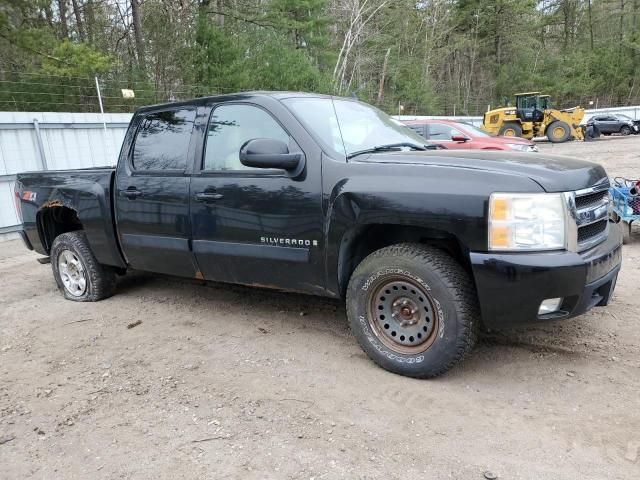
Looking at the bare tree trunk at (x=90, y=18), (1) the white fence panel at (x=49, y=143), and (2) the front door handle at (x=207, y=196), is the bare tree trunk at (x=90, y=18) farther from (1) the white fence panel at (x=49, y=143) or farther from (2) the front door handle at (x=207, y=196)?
(2) the front door handle at (x=207, y=196)

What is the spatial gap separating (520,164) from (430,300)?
97 centimetres

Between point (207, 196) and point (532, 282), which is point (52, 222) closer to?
point (207, 196)

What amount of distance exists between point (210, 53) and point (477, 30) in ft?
114

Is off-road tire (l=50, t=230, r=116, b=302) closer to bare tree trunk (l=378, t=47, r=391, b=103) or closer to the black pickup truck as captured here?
the black pickup truck

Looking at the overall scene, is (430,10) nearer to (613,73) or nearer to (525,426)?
(613,73)

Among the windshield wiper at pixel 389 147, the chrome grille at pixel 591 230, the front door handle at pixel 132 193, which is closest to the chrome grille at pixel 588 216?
the chrome grille at pixel 591 230

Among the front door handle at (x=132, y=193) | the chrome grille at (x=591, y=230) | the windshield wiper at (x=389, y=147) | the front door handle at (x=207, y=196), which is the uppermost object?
the windshield wiper at (x=389, y=147)

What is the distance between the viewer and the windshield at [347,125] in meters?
3.66

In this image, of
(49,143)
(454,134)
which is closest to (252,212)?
(49,143)

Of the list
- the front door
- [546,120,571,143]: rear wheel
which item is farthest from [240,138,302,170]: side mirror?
[546,120,571,143]: rear wheel

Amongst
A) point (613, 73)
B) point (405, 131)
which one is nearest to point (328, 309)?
point (405, 131)

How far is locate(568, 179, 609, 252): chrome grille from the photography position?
2.89 metres

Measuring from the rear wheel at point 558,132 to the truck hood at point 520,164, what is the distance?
945 inches

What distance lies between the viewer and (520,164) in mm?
3027
